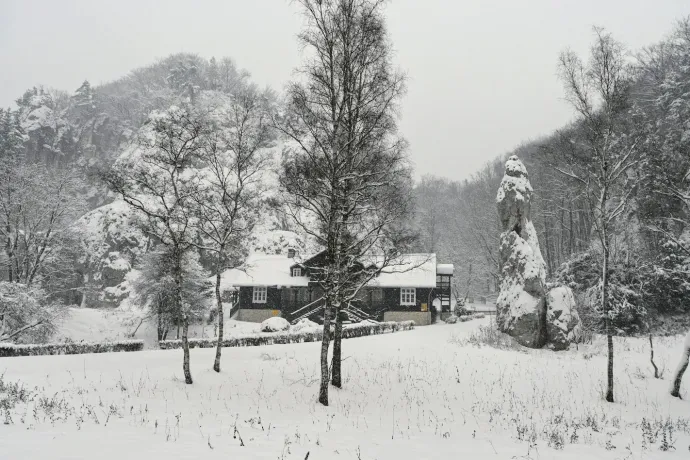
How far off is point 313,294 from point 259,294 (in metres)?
Answer: 5.06

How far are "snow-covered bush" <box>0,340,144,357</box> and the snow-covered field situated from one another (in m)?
2.89

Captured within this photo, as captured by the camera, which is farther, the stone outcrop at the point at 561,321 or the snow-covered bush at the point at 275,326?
the snow-covered bush at the point at 275,326

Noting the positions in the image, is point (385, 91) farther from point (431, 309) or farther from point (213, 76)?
point (213, 76)

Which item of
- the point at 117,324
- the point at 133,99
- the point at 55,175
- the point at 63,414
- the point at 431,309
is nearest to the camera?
the point at 63,414

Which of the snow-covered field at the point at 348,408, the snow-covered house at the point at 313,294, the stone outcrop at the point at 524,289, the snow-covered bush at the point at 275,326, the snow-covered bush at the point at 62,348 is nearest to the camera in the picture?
the snow-covered field at the point at 348,408

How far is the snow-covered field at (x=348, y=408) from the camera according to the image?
694 cm

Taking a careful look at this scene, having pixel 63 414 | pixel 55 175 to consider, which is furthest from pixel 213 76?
pixel 63 414

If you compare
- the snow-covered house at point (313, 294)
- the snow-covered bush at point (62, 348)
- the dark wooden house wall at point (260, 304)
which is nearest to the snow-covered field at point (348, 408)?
the snow-covered bush at point (62, 348)

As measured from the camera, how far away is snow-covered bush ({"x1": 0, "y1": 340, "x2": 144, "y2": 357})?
17.5m

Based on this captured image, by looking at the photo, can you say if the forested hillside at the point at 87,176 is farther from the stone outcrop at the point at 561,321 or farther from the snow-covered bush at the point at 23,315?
the stone outcrop at the point at 561,321

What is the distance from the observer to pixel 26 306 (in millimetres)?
21516

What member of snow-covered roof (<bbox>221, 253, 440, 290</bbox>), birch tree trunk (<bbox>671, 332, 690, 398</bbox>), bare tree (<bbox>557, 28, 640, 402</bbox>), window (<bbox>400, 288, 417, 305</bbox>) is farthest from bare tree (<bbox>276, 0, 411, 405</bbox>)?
window (<bbox>400, 288, 417, 305</bbox>)

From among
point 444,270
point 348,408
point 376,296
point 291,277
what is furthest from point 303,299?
point 348,408

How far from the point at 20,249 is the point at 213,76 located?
66877 mm
